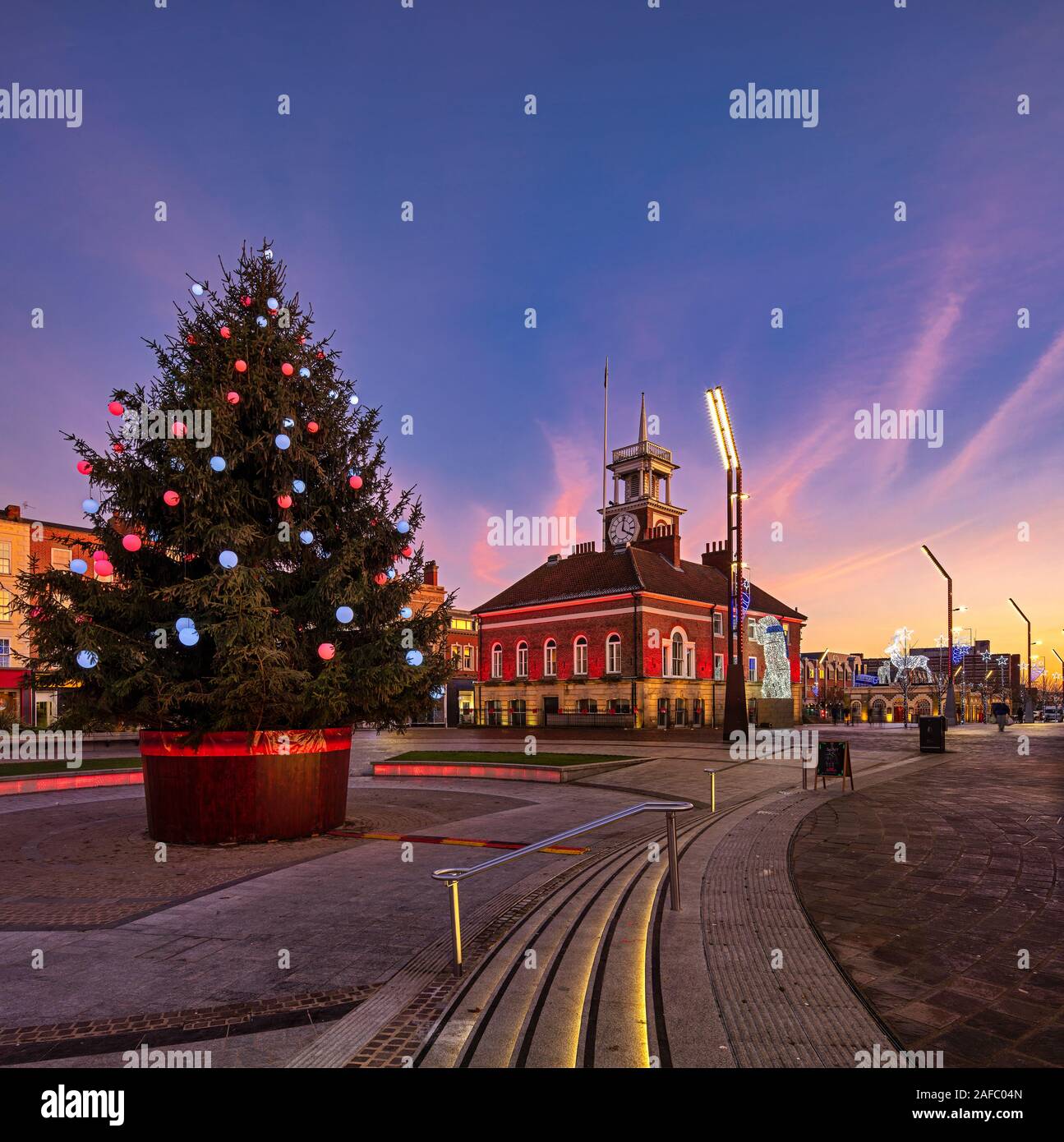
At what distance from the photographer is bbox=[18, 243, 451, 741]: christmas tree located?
33.4ft

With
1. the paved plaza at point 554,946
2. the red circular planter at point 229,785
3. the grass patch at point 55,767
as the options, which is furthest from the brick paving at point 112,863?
the grass patch at point 55,767

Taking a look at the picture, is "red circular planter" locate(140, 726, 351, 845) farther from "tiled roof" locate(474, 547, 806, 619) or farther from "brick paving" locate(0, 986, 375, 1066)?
"tiled roof" locate(474, 547, 806, 619)

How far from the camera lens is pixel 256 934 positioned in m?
6.33

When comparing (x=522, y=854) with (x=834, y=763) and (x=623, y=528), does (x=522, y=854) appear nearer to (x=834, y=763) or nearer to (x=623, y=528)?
(x=834, y=763)

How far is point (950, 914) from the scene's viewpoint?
21.7 ft

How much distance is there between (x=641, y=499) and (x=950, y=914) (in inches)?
2154

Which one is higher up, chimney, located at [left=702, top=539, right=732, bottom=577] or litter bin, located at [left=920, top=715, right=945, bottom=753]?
chimney, located at [left=702, top=539, right=732, bottom=577]

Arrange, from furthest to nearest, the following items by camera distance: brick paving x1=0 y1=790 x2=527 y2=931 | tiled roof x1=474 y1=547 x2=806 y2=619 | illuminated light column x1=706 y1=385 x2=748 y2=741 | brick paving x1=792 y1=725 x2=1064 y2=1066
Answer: tiled roof x1=474 y1=547 x2=806 y2=619, illuminated light column x1=706 y1=385 x2=748 y2=741, brick paving x1=0 y1=790 x2=527 y2=931, brick paving x1=792 y1=725 x2=1064 y2=1066

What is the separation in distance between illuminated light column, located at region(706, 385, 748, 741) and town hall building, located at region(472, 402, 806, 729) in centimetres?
1345

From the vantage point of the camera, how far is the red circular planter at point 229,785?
1041cm

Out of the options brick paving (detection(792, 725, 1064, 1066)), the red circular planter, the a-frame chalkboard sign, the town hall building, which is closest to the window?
the town hall building

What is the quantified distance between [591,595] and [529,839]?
1517 inches

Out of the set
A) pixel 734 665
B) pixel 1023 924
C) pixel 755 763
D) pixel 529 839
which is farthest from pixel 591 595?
pixel 1023 924

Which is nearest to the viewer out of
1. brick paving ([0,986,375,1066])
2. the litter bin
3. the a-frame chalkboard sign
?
brick paving ([0,986,375,1066])
